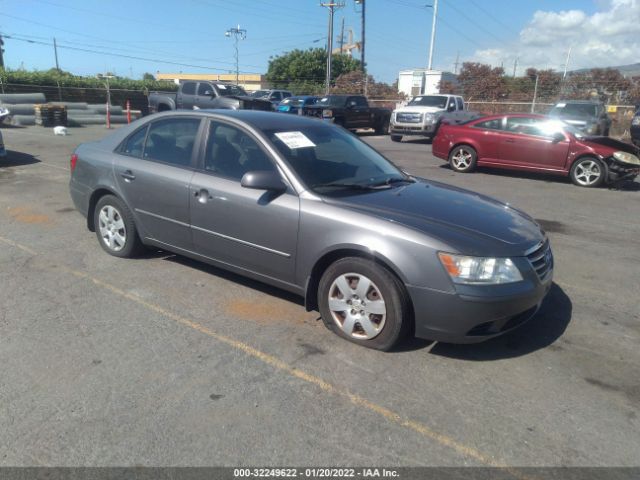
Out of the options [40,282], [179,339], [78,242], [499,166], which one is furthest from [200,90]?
[179,339]

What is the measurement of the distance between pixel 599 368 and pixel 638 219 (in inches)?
218

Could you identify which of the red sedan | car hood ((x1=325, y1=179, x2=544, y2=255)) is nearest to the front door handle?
car hood ((x1=325, y1=179, x2=544, y2=255))

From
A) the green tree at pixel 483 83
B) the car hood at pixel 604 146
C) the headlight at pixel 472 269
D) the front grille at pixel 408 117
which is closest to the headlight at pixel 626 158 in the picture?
the car hood at pixel 604 146

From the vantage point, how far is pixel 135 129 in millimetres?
4902

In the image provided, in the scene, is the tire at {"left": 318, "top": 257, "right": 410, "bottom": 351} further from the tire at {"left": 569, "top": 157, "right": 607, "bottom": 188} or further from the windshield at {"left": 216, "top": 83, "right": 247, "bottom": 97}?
the windshield at {"left": 216, "top": 83, "right": 247, "bottom": 97}

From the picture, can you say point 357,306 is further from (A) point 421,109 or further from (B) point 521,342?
(A) point 421,109

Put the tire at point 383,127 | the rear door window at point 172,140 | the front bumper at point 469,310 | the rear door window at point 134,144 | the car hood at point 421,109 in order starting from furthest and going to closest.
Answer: the tire at point 383,127, the car hood at point 421,109, the rear door window at point 134,144, the rear door window at point 172,140, the front bumper at point 469,310

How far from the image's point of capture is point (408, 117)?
19203mm

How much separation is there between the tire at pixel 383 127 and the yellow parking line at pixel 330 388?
795 inches

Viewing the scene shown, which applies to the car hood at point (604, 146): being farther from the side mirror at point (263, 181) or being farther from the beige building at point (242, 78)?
the beige building at point (242, 78)

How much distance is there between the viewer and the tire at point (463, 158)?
39.0 feet

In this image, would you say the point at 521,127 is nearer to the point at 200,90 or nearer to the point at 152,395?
the point at 152,395

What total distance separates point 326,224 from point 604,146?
30.2 feet

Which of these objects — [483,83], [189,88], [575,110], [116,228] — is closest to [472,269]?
[116,228]
